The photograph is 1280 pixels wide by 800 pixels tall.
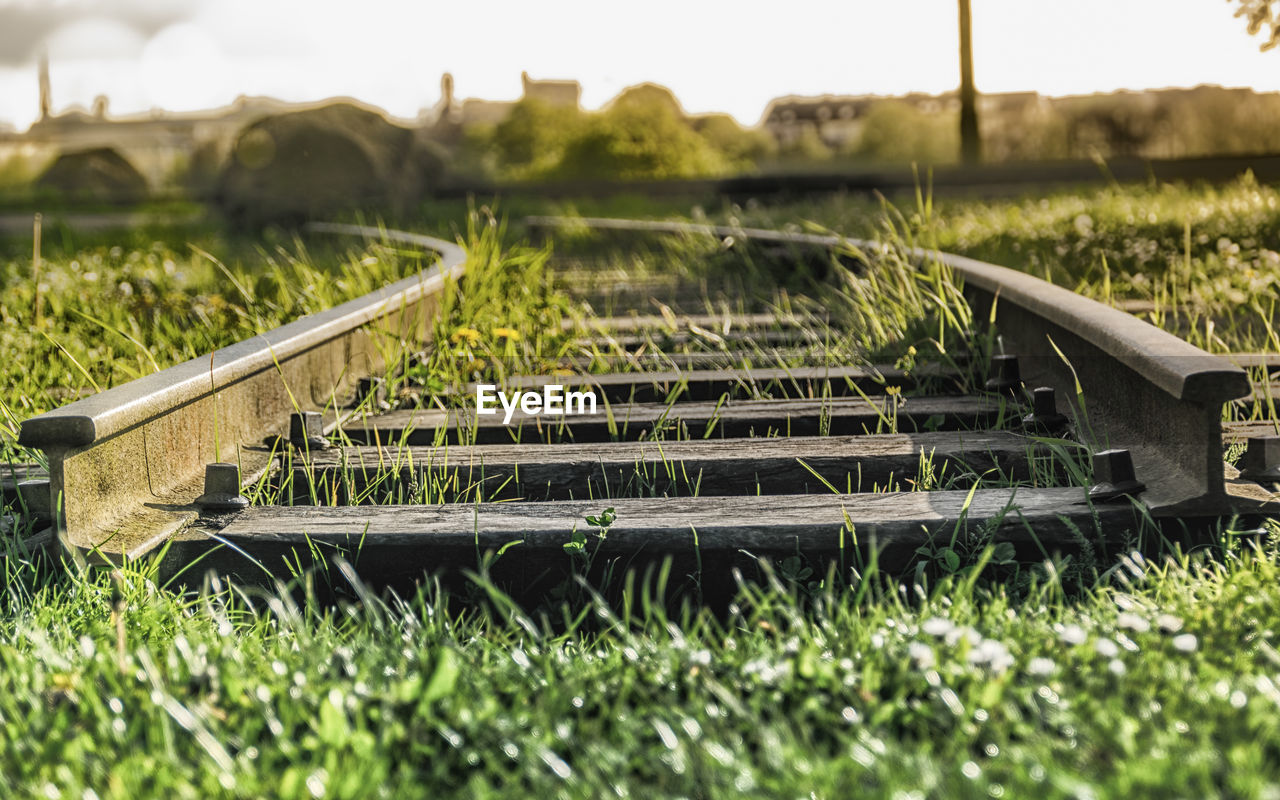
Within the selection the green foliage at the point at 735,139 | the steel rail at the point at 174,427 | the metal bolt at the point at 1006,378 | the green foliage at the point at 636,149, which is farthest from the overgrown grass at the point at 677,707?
the green foliage at the point at 735,139

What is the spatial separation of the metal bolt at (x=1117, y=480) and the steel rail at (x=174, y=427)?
2.00 meters

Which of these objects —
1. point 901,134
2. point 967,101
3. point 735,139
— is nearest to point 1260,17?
point 967,101

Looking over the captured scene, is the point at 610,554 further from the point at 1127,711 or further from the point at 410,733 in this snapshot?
the point at 1127,711

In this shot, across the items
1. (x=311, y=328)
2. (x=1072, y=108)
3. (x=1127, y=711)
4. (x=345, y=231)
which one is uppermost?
(x=1072, y=108)

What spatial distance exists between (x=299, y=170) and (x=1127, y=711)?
1791 centimetres

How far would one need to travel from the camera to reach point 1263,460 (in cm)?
242

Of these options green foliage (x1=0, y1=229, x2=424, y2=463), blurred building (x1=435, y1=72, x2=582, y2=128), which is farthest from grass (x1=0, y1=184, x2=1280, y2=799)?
blurred building (x1=435, y1=72, x2=582, y2=128)

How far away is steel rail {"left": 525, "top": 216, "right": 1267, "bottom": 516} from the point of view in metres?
2.29

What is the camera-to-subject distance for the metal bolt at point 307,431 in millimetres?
3248

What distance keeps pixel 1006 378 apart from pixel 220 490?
2566 millimetres

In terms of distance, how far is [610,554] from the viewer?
2316mm

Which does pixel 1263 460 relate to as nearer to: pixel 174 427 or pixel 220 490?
pixel 220 490

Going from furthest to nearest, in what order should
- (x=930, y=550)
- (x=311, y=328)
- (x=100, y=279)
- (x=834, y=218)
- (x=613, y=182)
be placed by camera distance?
(x=613, y=182) → (x=834, y=218) → (x=100, y=279) → (x=311, y=328) → (x=930, y=550)

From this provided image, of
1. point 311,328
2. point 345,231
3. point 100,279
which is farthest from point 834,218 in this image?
point 311,328
